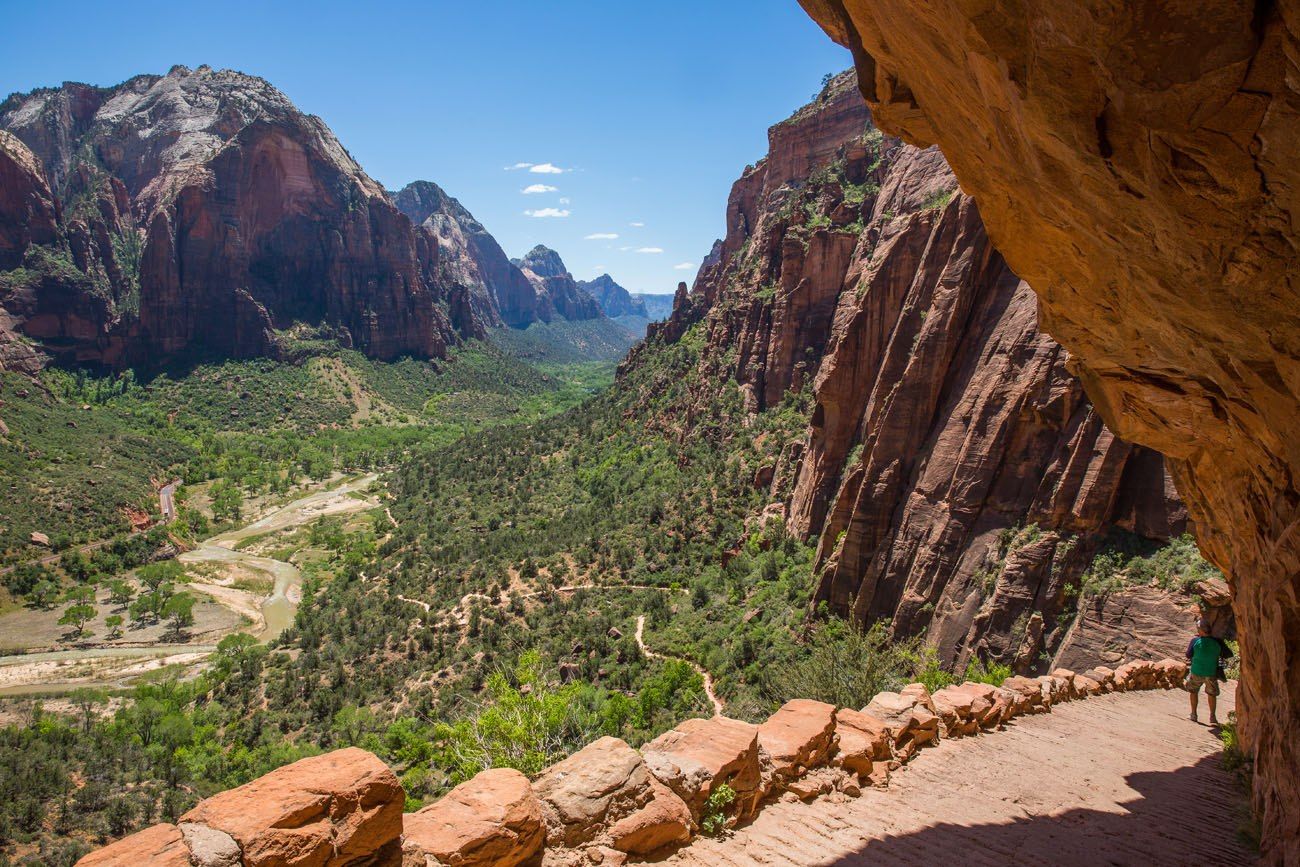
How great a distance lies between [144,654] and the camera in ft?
159

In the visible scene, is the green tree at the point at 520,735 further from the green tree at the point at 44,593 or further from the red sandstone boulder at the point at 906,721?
the green tree at the point at 44,593

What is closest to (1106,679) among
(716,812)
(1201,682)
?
(1201,682)

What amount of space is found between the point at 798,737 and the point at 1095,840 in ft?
12.8

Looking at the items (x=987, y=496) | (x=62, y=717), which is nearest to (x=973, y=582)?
(x=987, y=496)

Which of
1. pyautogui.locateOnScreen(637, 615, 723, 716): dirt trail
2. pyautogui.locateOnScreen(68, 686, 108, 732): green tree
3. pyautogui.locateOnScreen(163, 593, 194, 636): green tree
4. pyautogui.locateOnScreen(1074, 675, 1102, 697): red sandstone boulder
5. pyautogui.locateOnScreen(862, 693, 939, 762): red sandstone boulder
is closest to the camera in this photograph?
pyautogui.locateOnScreen(862, 693, 939, 762): red sandstone boulder

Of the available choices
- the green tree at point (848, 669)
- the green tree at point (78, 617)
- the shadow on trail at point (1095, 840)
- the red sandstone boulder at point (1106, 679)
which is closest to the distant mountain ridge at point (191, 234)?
the green tree at point (78, 617)

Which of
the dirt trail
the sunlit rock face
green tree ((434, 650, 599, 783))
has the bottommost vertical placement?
the dirt trail

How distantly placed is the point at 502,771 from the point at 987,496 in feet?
74.1

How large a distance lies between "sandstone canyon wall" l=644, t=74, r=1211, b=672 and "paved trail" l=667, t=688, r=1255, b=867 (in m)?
8.69

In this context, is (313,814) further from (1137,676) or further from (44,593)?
(44,593)

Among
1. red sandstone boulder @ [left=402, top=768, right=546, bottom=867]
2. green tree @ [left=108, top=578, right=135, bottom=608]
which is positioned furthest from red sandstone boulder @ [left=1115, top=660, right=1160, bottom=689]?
green tree @ [left=108, top=578, right=135, bottom=608]

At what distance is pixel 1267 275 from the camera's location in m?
4.74

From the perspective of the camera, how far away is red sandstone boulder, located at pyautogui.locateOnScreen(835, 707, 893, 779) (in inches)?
394

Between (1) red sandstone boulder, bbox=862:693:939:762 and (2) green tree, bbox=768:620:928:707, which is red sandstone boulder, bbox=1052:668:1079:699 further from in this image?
(1) red sandstone boulder, bbox=862:693:939:762
